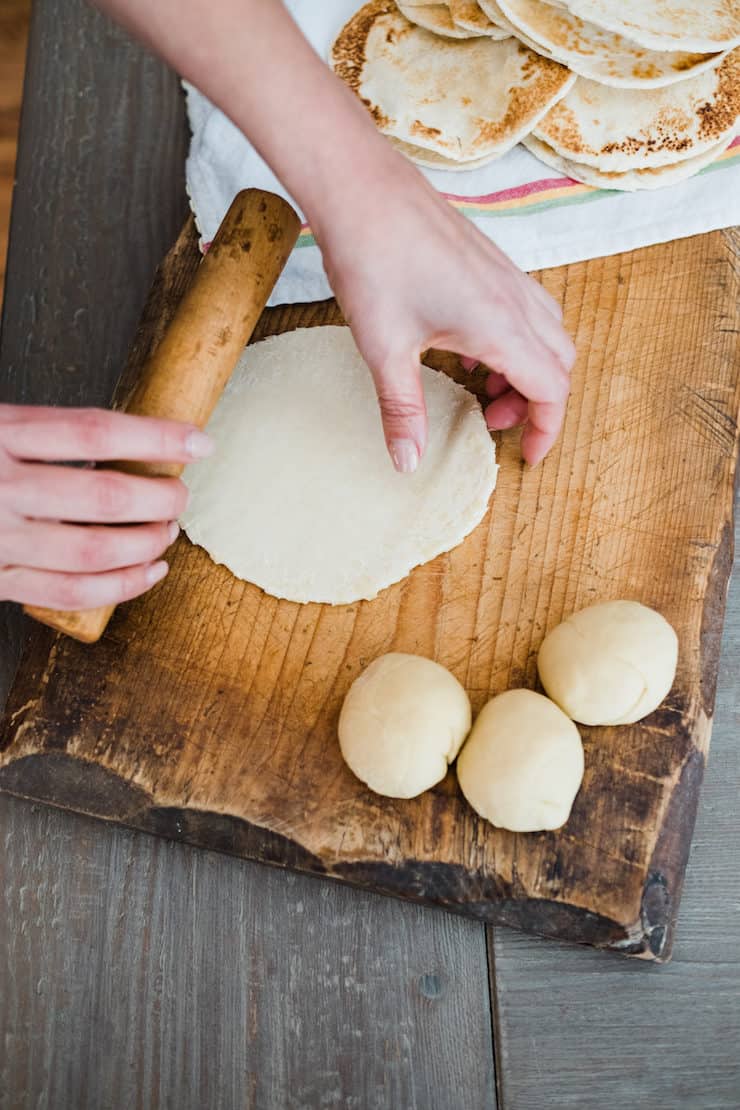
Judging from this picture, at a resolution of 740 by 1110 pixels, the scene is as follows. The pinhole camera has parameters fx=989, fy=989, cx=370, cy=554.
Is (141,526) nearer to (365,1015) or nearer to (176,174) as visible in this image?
(365,1015)

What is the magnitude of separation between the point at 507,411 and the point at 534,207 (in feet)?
1.01

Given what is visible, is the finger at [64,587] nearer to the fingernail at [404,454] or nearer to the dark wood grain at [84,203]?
the fingernail at [404,454]

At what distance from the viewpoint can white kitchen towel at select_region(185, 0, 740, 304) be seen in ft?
3.97

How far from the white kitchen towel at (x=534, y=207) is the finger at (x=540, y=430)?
27 cm

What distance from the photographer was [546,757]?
912 mm

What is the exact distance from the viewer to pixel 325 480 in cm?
110

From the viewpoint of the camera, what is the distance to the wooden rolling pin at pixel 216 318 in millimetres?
1018

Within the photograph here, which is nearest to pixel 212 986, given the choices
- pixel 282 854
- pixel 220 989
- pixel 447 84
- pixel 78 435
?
pixel 220 989

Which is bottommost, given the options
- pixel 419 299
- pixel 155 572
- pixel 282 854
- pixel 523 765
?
pixel 282 854

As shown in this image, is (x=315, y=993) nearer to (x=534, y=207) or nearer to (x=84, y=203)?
(x=534, y=207)

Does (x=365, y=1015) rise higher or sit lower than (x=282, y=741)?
lower

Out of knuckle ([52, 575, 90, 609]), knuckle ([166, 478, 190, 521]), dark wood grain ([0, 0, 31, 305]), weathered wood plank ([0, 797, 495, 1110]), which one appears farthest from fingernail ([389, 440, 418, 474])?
dark wood grain ([0, 0, 31, 305])

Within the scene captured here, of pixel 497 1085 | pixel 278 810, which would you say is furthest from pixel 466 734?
pixel 497 1085

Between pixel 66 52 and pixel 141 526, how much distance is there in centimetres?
93
